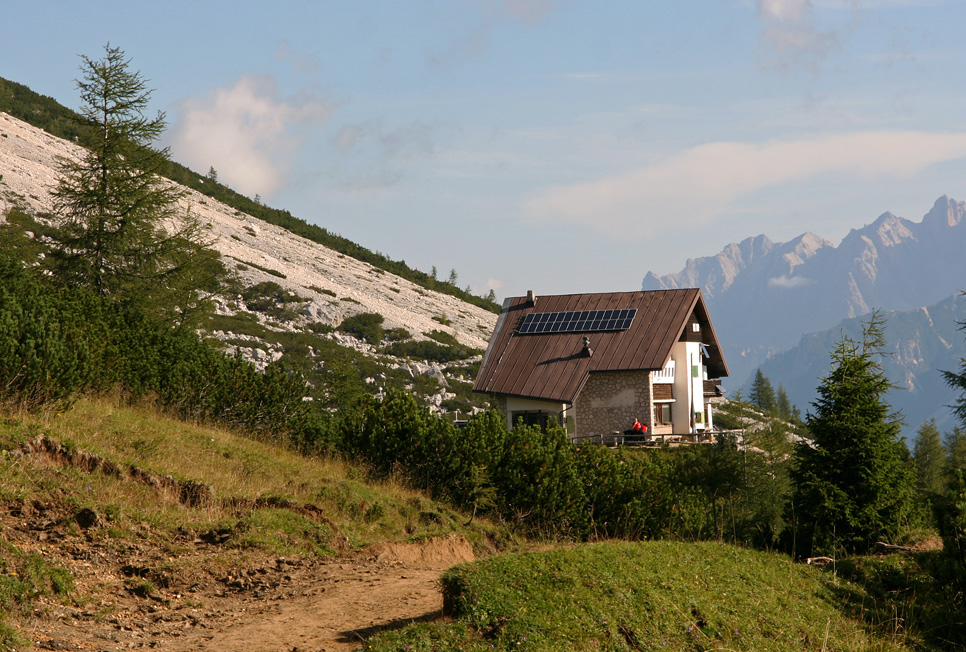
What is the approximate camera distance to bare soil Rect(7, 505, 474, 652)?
8227mm

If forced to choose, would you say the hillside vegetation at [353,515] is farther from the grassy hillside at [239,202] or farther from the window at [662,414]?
the grassy hillside at [239,202]

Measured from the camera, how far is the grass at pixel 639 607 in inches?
318

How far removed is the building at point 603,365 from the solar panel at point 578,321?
6 centimetres

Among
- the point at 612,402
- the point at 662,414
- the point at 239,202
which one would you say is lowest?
the point at 662,414

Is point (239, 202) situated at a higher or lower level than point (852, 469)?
higher

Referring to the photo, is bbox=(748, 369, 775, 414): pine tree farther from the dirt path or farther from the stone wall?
the dirt path

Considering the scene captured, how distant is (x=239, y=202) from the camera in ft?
364

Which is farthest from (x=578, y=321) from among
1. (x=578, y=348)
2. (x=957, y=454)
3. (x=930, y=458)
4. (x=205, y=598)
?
(x=930, y=458)

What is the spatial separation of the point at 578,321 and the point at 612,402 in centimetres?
530

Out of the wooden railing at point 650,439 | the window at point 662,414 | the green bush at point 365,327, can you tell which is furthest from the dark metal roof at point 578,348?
the green bush at point 365,327

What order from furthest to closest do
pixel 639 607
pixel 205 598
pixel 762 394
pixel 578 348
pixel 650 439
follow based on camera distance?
pixel 762 394, pixel 578 348, pixel 650 439, pixel 205 598, pixel 639 607

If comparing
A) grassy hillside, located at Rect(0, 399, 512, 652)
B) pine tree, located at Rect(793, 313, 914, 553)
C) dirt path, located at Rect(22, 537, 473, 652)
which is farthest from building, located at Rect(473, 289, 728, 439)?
dirt path, located at Rect(22, 537, 473, 652)

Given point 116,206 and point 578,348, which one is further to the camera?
point 578,348

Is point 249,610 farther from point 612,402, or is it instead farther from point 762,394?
point 762,394
